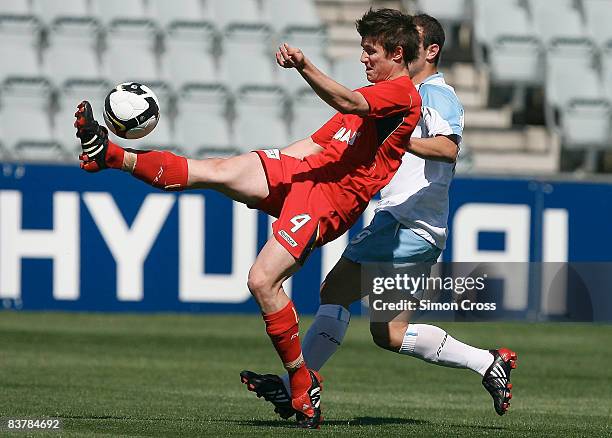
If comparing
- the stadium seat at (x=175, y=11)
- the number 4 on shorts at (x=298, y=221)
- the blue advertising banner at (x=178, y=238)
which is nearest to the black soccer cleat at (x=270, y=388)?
the number 4 on shorts at (x=298, y=221)

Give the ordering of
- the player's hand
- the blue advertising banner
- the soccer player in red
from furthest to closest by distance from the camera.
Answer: the blue advertising banner < the soccer player in red < the player's hand

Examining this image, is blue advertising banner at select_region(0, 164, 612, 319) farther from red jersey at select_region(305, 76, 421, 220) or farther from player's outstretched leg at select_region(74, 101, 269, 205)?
player's outstretched leg at select_region(74, 101, 269, 205)

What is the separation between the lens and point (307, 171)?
6.47 m

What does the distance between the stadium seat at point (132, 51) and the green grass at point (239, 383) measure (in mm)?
3604

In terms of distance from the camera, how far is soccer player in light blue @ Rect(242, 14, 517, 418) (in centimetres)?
685

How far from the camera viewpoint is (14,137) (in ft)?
47.0

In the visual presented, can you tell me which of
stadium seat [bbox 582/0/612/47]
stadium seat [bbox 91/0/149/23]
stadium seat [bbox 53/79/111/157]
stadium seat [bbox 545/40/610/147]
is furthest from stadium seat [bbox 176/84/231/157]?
stadium seat [bbox 582/0/612/47]

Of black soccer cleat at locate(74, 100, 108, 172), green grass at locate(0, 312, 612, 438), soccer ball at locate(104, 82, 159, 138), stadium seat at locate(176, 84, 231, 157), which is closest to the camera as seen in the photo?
black soccer cleat at locate(74, 100, 108, 172)

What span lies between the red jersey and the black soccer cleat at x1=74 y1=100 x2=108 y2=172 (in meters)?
1.11

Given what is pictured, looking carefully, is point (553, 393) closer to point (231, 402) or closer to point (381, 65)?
point (231, 402)

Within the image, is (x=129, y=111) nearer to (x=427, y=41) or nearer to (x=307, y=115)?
(x=427, y=41)

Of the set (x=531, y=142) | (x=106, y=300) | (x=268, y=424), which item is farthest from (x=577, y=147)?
(x=268, y=424)

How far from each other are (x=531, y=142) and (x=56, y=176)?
20.4 ft
